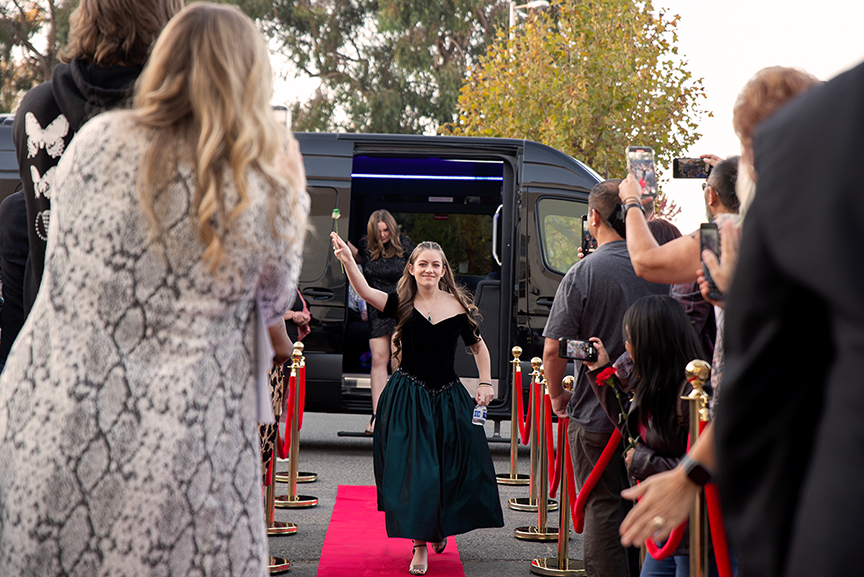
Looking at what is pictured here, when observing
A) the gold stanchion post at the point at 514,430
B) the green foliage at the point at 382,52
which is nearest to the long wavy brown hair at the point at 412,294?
the gold stanchion post at the point at 514,430

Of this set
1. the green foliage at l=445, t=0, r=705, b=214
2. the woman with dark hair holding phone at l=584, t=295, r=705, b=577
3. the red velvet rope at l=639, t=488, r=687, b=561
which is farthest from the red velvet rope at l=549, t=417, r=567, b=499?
the green foliage at l=445, t=0, r=705, b=214

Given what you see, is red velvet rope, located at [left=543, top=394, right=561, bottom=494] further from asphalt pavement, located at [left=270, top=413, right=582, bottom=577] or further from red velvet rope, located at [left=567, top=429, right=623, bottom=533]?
red velvet rope, located at [left=567, top=429, right=623, bottom=533]

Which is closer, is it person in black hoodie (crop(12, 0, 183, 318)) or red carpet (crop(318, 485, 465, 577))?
person in black hoodie (crop(12, 0, 183, 318))

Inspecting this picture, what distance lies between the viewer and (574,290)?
4.15 metres

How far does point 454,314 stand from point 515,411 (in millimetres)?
2143

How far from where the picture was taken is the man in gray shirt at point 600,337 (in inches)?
155

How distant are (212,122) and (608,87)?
1370cm

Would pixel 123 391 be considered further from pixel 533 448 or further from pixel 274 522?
pixel 533 448

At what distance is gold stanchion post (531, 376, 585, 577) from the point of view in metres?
4.66

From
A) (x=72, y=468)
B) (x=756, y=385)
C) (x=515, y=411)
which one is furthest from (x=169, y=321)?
(x=515, y=411)

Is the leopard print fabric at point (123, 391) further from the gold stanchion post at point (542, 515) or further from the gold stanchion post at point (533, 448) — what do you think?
the gold stanchion post at point (533, 448)

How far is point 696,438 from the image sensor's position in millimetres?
2805

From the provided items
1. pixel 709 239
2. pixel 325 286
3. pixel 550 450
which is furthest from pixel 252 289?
pixel 325 286

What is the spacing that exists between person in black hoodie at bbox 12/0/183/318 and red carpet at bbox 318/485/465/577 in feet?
9.57
